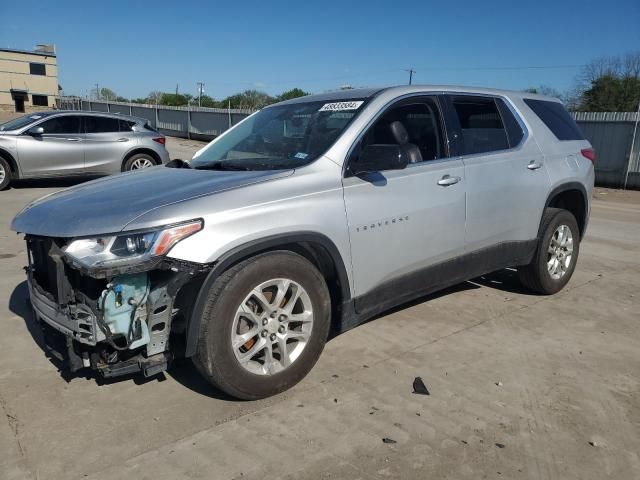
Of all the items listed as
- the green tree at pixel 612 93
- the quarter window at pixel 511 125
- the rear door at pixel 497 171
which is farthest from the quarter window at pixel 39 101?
the rear door at pixel 497 171

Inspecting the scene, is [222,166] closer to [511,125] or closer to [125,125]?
[511,125]

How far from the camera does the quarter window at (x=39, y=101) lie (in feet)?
213

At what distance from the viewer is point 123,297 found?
2.79 meters

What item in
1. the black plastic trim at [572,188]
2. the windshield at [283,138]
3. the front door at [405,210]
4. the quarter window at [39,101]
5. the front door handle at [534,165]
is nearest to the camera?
the front door at [405,210]

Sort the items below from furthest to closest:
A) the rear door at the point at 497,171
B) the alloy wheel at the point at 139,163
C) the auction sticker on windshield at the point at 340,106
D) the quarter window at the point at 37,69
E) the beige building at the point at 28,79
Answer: the quarter window at the point at 37,69 → the beige building at the point at 28,79 → the alloy wheel at the point at 139,163 → the rear door at the point at 497,171 → the auction sticker on windshield at the point at 340,106

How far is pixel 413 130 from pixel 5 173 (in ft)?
31.9

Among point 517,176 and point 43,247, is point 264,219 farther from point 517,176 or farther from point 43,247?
point 517,176

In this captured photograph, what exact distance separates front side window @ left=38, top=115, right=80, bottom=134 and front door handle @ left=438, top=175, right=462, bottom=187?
9.65 metres

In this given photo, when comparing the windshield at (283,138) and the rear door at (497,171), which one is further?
the rear door at (497,171)

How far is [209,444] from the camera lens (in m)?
2.80

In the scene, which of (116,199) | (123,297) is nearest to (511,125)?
(116,199)

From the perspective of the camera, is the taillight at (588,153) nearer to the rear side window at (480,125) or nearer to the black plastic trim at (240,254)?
the rear side window at (480,125)

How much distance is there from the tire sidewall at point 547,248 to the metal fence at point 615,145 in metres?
12.2

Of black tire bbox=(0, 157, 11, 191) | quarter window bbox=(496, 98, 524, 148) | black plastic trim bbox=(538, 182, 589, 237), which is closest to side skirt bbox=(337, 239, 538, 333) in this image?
black plastic trim bbox=(538, 182, 589, 237)
